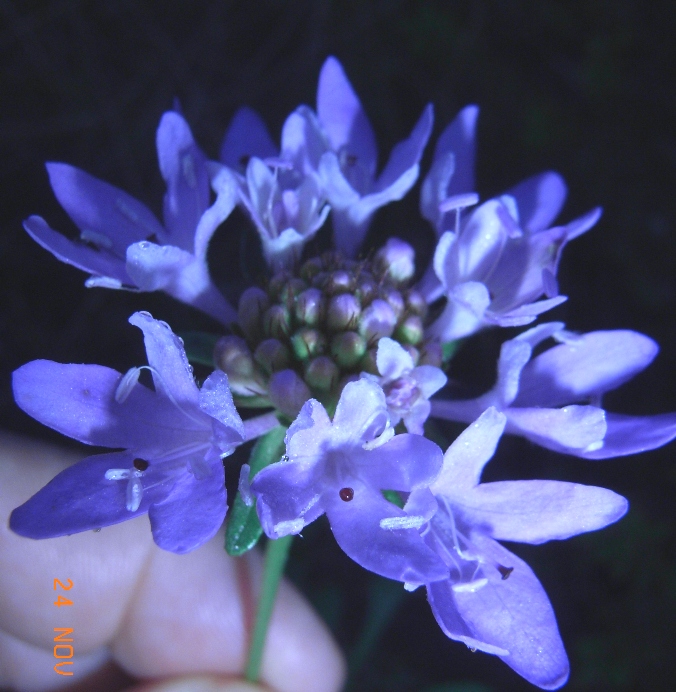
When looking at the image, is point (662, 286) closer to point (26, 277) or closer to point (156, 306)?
point (156, 306)

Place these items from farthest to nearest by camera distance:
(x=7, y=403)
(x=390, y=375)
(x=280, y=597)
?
1. (x=7, y=403)
2. (x=280, y=597)
3. (x=390, y=375)

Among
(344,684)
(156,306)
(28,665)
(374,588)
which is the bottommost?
(344,684)

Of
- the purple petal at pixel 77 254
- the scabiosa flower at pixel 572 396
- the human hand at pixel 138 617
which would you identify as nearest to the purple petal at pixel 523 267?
the scabiosa flower at pixel 572 396

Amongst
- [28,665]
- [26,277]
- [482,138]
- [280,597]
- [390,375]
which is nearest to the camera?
[390,375]

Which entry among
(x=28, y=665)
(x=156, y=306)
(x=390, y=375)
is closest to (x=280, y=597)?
(x=28, y=665)

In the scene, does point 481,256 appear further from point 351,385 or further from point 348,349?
point 351,385

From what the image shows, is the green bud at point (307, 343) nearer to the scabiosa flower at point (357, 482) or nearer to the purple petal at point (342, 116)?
the scabiosa flower at point (357, 482)

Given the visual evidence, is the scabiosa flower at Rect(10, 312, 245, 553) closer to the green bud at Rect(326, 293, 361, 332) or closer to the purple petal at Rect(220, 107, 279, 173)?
the green bud at Rect(326, 293, 361, 332)
